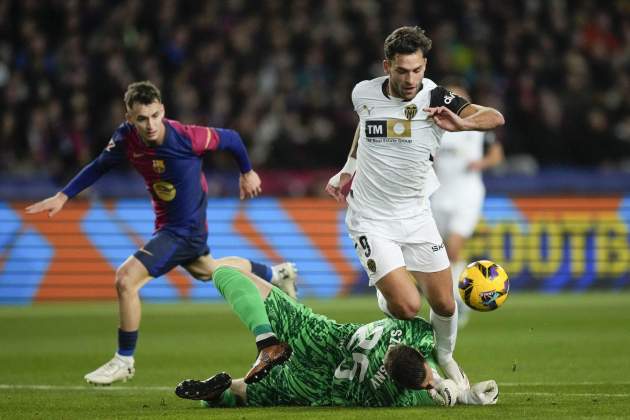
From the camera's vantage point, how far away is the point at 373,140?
8.41m

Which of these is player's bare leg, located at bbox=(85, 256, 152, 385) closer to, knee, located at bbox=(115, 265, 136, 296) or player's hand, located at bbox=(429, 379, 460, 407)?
knee, located at bbox=(115, 265, 136, 296)

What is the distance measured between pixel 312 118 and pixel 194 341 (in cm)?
755

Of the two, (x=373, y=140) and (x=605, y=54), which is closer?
(x=373, y=140)

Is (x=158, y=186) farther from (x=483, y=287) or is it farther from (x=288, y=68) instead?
(x=288, y=68)

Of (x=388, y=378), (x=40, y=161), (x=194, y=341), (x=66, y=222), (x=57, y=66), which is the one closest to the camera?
(x=388, y=378)

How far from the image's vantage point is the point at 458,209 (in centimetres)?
1368

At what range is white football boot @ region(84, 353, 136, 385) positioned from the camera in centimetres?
885

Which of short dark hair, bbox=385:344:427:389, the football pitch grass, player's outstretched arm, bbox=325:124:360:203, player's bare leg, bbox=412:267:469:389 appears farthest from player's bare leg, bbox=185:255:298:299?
short dark hair, bbox=385:344:427:389

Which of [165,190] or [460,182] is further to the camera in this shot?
[460,182]

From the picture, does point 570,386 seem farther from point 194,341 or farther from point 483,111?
point 194,341

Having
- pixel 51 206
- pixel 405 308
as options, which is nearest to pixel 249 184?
pixel 51 206

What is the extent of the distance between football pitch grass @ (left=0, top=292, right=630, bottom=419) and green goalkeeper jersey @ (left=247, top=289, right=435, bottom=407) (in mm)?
162

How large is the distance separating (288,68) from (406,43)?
11995mm

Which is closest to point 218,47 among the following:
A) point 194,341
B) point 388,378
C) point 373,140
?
point 194,341
